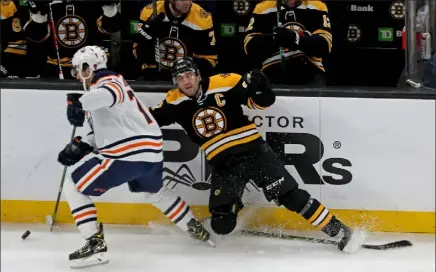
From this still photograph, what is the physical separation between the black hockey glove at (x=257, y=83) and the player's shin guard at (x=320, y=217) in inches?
19.4

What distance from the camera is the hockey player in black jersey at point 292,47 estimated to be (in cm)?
346

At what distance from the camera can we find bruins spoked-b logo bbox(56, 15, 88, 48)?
12.1 ft

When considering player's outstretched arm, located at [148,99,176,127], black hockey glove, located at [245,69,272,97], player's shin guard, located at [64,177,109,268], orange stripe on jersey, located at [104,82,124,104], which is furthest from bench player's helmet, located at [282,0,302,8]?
player's shin guard, located at [64,177,109,268]

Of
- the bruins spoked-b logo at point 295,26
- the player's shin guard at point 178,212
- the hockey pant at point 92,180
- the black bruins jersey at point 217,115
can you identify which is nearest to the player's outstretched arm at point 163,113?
the black bruins jersey at point 217,115

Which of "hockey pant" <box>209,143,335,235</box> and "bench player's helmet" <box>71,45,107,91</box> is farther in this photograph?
"hockey pant" <box>209,143,335,235</box>

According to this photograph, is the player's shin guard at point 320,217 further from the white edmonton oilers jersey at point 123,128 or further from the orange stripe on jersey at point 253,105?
the white edmonton oilers jersey at point 123,128

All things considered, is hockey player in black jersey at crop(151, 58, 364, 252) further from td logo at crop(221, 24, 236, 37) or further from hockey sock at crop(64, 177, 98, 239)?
td logo at crop(221, 24, 236, 37)

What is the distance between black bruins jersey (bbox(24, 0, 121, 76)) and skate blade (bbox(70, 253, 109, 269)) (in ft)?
3.51

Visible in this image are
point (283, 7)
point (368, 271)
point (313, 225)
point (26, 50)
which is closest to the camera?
point (368, 271)

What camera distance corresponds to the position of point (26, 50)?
378cm

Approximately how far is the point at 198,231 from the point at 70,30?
132 centimetres

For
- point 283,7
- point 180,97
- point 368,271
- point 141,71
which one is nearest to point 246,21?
point 283,7

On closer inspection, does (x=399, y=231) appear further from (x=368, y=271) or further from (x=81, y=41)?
(x=81, y=41)

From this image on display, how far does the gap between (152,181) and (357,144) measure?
3.29ft
